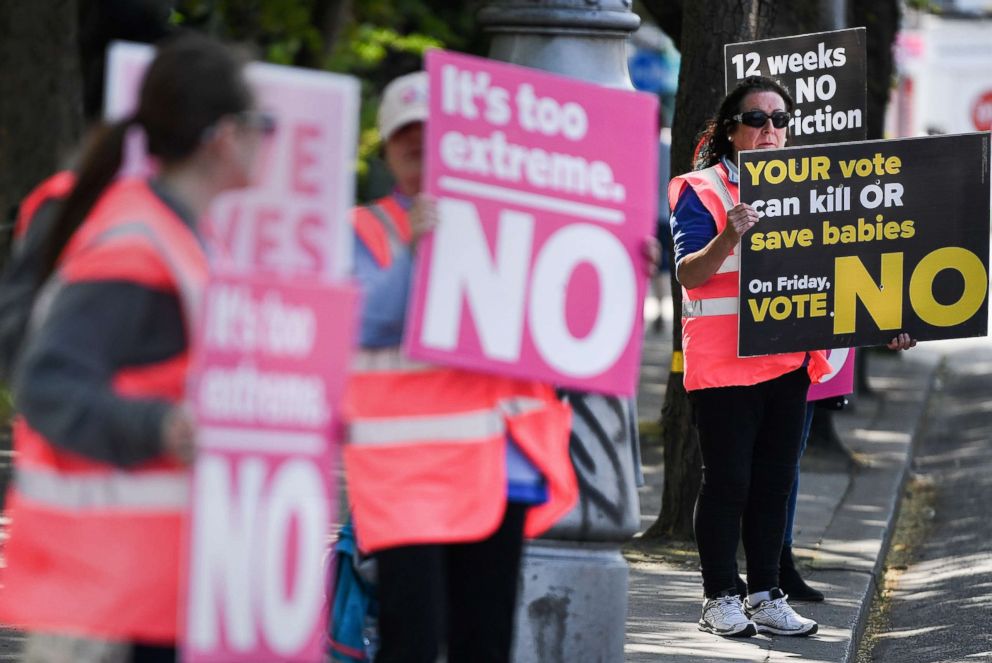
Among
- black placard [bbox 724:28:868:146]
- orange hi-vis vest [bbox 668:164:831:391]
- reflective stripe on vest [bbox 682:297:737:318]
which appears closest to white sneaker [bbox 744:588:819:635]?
orange hi-vis vest [bbox 668:164:831:391]

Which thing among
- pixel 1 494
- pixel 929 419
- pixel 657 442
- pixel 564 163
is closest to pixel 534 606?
pixel 564 163

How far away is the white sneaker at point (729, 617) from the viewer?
6754 mm

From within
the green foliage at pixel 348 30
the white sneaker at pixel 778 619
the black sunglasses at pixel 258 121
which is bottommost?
the white sneaker at pixel 778 619

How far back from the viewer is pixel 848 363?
771 centimetres

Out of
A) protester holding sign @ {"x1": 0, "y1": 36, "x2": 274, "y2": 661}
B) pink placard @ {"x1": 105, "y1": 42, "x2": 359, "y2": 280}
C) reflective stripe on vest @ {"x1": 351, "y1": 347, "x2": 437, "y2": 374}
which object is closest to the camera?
protester holding sign @ {"x1": 0, "y1": 36, "x2": 274, "y2": 661}

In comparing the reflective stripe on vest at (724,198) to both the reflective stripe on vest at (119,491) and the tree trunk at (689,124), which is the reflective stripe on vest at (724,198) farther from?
the reflective stripe on vest at (119,491)

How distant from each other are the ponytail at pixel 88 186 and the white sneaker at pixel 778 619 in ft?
13.1

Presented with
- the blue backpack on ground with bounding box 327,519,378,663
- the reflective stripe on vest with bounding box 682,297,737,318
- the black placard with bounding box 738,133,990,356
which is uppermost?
the black placard with bounding box 738,133,990,356

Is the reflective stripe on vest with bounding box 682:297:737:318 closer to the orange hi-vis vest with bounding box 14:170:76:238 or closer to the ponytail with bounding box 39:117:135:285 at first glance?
the orange hi-vis vest with bounding box 14:170:76:238

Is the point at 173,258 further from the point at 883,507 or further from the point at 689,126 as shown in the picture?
the point at 883,507

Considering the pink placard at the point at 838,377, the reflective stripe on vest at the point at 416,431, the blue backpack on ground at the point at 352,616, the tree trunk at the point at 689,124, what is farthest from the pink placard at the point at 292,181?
the tree trunk at the point at 689,124

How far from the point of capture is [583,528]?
520 cm

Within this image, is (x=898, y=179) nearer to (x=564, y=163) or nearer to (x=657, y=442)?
(x=564, y=163)

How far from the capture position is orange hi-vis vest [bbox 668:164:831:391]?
6.48 meters
